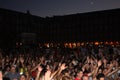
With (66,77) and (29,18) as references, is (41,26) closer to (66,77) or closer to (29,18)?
(29,18)

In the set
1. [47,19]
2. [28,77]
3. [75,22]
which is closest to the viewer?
[28,77]

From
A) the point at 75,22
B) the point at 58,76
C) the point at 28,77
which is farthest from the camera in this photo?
the point at 75,22

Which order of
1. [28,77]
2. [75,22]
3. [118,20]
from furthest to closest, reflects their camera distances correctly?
[75,22] → [118,20] → [28,77]

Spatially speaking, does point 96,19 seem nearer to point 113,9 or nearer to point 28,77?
point 113,9

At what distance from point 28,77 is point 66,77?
56.7 inches

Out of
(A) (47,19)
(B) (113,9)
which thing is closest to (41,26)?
(A) (47,19)

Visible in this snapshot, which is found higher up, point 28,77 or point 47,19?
point 47,19

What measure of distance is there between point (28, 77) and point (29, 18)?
68458mm

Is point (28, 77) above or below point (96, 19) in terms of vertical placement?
below

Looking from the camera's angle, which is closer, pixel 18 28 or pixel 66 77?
pixel 66 77

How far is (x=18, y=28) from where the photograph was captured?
75.5m

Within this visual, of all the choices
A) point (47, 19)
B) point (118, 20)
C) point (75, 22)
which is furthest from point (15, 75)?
point (47, 19)

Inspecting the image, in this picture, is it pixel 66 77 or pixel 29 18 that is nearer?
pixel 66 77

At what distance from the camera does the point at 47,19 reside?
81562 millimetres
